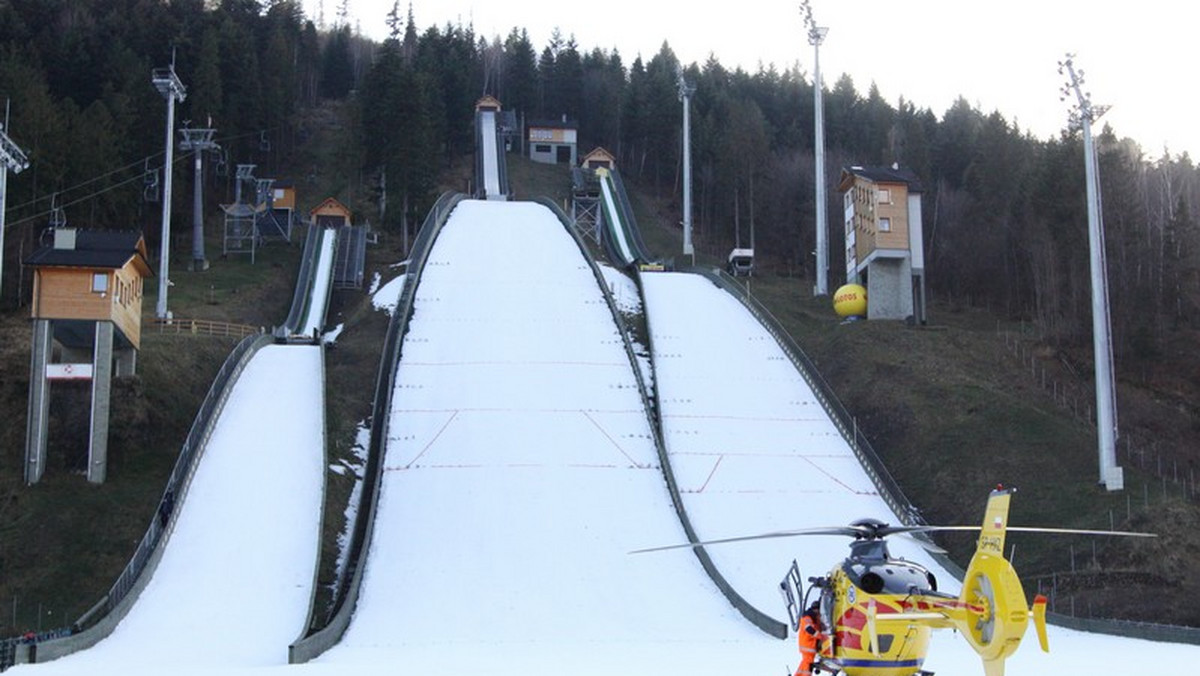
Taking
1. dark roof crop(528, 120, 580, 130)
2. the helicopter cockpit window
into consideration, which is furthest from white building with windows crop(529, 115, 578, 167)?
the helicopter cockpit window

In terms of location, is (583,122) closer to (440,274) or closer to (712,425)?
(440,274)

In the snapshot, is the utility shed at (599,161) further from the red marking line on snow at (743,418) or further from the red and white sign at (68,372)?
the red and white sign at (68,372)

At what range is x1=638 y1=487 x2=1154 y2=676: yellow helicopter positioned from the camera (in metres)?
9.49

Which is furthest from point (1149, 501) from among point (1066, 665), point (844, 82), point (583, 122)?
point (844, 82)

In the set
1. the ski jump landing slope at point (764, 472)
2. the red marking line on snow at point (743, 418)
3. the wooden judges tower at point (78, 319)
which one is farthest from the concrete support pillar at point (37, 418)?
the red marking line on snow at point (743, 418)

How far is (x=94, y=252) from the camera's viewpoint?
25859 millimetres

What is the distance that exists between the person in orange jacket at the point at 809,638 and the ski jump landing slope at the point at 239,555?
7.98 metres

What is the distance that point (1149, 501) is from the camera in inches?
955

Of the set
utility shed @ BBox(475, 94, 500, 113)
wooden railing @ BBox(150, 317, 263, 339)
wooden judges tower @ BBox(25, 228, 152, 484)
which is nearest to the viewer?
wooden judges tower @ BBox(25, 228, 152, 484)

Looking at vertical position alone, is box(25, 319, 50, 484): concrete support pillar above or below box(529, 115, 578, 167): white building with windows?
below

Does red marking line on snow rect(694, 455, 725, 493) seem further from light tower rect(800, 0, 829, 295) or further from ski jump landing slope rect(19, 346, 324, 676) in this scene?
light tower rect(800, 0, 829, 295)

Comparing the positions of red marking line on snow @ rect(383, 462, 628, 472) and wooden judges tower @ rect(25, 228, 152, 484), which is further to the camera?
red marking line on snow @ rect(383, 462, 628, 472)

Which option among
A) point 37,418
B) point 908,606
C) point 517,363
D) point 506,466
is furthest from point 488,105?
point 908,606


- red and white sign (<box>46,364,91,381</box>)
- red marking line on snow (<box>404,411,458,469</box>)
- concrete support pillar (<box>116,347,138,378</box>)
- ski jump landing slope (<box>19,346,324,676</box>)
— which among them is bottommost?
ski jump landing slope (<box>19,346,324,676</box>)
